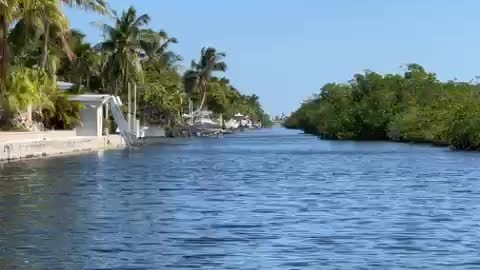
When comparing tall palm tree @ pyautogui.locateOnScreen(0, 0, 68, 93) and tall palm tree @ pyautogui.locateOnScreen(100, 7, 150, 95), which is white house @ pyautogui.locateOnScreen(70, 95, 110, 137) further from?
tall palm tree @ pyautogui.locateOnScreen(0, 0, 68, 93)

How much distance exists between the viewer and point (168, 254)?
572 inches

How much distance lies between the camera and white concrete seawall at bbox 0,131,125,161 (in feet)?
152

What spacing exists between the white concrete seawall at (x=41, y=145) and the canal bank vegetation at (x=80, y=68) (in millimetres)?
1992

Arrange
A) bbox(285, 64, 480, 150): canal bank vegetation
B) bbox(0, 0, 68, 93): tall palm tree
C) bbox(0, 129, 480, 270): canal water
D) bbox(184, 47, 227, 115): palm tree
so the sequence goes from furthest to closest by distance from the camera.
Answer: bbox(184, 47, 227, 115): palm tree < bbox(285, 64, 480, 150): canal bank vegetation < bbox(0, 0, 68, 93): tall palm tree < bbox(0, 129, 480, 270): canal water

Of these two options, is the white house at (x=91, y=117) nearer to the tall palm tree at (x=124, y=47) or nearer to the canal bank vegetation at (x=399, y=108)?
the tall palm tree at (x=124, y=47)

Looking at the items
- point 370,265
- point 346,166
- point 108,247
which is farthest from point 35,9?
point 370,265

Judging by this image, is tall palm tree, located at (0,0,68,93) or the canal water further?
tall palm tree, located at (0,0,68,93)

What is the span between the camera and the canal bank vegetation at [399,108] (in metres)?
84.4

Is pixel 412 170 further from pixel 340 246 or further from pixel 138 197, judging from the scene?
pixel 340 246

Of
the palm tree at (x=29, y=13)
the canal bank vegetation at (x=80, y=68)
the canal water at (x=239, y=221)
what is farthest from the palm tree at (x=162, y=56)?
the canal water at (x=239, y=221)

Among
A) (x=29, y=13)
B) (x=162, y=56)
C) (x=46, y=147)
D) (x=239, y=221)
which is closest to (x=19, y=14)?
(x=29, y=13)

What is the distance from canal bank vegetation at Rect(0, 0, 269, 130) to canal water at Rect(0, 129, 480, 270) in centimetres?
1172

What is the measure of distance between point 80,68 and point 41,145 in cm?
2734

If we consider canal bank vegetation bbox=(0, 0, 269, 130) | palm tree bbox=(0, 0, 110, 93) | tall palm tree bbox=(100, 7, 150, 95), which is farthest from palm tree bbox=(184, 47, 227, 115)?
palm tree bbox=(0, 0, 110, 93)
